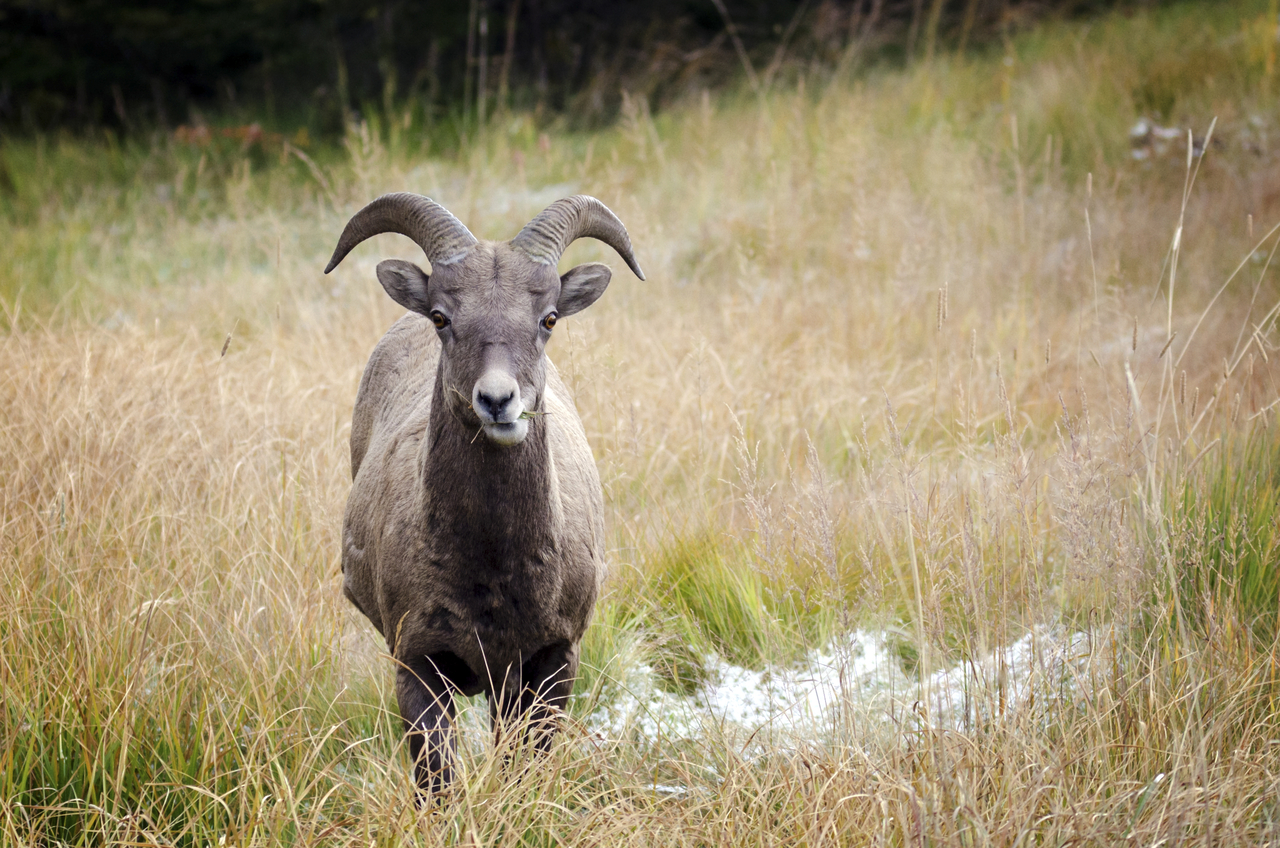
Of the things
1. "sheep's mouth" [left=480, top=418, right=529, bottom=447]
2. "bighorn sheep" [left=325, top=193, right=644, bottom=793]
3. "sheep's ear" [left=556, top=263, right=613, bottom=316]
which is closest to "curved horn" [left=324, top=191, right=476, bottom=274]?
"bighorn sheep" [left=325, top=193, right=644, bottom=793]

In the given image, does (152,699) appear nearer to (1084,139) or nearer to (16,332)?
(16,332)

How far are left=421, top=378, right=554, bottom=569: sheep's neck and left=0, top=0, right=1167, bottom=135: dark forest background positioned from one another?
10.6 meters

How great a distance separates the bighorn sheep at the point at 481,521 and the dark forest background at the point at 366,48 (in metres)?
10.3

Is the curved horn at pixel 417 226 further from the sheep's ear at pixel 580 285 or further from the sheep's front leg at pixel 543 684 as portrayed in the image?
the sheep's front leg at pixel 543 684

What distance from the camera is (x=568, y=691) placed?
124 inches

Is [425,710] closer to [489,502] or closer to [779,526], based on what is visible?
[489,502]

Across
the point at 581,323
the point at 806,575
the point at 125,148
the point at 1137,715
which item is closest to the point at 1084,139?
the point at 581,323

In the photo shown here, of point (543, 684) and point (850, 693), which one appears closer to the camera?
point (850, 693)

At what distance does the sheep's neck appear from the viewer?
2949 mm

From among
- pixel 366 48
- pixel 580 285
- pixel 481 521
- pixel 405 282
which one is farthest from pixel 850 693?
pixel 366 48

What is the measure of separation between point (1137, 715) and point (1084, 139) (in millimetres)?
7563

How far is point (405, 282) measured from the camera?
3.20 m

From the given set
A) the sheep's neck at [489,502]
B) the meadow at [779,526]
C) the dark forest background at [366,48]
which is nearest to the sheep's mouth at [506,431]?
the sheep's neck at [489,502]

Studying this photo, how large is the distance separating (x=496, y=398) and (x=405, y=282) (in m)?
0.84
